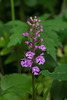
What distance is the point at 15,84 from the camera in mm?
1668

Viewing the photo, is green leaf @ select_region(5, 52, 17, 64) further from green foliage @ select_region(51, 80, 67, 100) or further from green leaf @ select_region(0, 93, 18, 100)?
green leaf @ select_region(0, 93, 18, 100)

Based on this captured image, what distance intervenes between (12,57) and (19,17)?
1.74m

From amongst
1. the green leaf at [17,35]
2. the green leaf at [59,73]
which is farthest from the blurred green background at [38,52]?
the green leaf at [59,73]

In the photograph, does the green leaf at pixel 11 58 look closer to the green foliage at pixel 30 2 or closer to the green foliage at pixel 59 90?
the green foliage at pixel 59 90

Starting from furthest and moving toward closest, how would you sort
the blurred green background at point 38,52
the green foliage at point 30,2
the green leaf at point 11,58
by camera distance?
the green foliage at point 30,2
the green leaf at point 11,58
the blurred green background at point 38,52

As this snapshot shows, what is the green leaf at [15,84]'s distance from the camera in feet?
5.33

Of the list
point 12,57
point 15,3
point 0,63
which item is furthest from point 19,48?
point 15,3

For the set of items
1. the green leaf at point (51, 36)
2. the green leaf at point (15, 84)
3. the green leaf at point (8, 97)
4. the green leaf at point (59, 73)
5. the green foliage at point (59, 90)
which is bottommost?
the green foliage at point (59, 90)


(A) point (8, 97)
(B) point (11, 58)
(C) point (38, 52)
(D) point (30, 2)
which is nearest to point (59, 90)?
(C) point (38, 52)

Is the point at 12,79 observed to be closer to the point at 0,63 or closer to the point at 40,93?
the point at 40,93

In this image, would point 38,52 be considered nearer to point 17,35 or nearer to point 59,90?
point 17,35

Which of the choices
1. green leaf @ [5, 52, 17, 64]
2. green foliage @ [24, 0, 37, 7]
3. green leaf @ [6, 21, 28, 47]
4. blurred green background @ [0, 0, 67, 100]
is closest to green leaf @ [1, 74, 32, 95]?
blurred green background @ [0, 0, 67, 100]

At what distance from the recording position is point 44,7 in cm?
404

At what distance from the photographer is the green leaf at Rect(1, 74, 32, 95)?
63.9 inches
